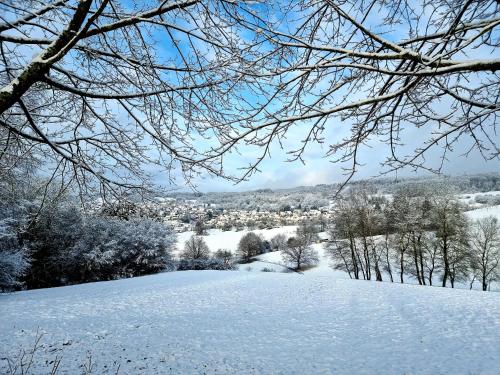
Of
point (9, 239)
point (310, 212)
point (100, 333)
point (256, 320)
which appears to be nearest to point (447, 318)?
point (256, 320)

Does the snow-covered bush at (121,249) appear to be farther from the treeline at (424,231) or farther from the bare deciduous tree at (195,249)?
the bare deciduous tree at (195,249)

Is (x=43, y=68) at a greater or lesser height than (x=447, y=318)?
greater

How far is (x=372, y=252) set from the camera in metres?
27.2

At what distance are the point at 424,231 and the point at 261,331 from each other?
19468 millimetres

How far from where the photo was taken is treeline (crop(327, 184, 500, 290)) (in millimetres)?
22812

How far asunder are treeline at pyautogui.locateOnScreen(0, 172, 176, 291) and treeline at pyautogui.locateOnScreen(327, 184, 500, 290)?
56.0 ft

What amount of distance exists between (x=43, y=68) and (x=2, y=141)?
97.5 inches

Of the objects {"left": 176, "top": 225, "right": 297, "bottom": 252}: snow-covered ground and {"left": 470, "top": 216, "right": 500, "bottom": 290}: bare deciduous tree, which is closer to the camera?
{"left": 470, "top": 216, "right": 500, "bottom": 290}: bare deciduous tree

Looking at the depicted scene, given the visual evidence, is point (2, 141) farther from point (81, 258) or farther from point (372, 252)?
point (372, 252)

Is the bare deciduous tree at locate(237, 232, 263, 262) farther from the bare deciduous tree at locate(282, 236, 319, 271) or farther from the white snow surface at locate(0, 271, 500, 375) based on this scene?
the white snow surface at locate(0, 271, 500, 375)

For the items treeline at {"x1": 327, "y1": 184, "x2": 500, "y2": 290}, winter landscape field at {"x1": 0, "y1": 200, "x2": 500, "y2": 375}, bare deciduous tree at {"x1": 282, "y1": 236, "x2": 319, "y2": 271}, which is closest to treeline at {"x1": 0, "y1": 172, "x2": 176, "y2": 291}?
winter landscape field at {"x1": 0, "y1": 200, "x2": 500, "y2": 375}

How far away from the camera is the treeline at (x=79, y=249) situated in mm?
20106

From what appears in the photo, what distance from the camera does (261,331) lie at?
9.57m

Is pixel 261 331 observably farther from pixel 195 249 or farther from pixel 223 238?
pixel 223 238
